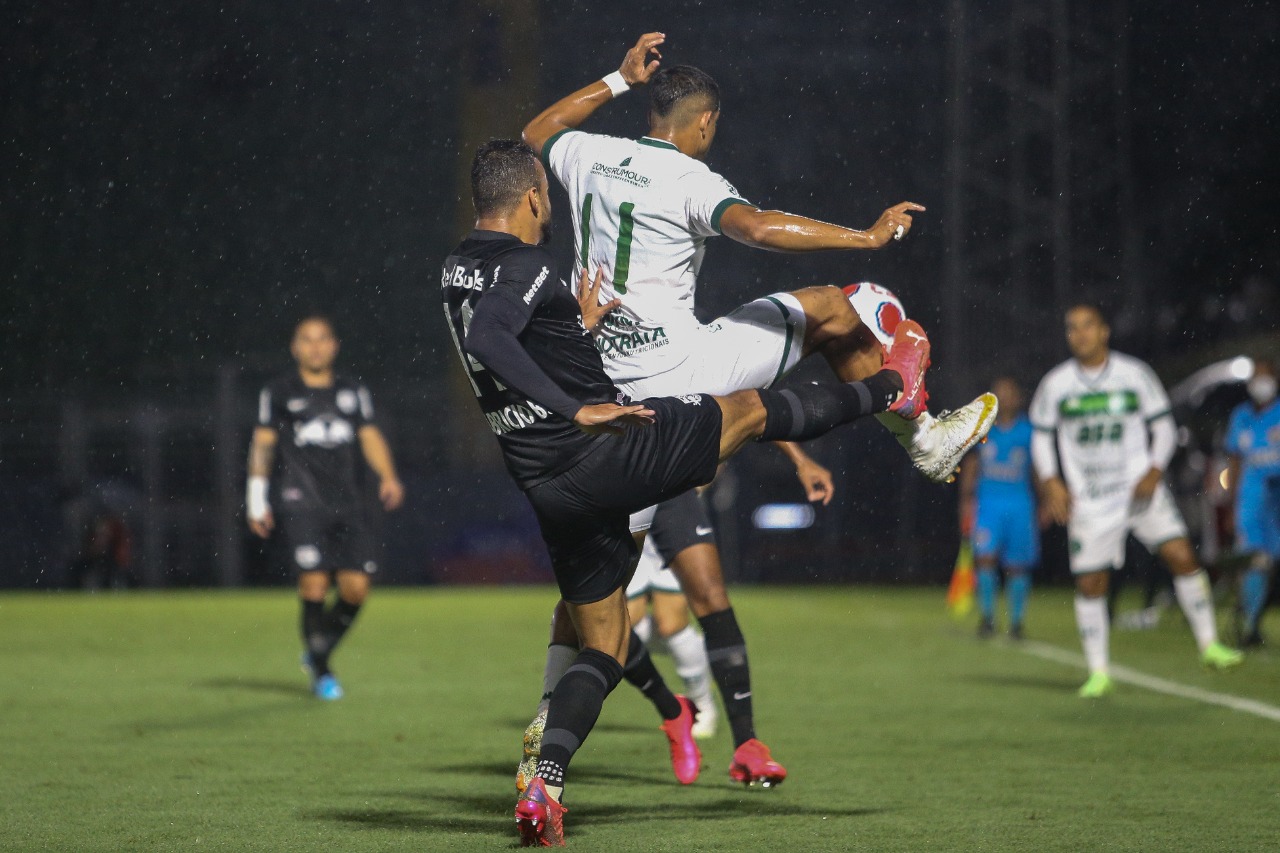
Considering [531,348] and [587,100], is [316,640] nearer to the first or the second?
[587,100]

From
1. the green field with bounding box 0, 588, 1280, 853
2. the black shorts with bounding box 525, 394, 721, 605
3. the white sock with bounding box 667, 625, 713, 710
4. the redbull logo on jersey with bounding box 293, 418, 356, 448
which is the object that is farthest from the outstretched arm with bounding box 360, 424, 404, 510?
the black shorts with bounding box 525, 394, 721, 605

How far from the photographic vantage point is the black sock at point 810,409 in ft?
16.8

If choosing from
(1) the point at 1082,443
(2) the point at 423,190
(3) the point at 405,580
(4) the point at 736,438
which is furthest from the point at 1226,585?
(2) the point at 423,190

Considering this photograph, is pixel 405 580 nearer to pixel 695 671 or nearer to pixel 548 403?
pixel 695 671

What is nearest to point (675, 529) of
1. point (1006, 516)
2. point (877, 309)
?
point (877, 309)

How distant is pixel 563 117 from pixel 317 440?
172 inches

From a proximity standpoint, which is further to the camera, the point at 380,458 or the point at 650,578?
the point at 380,458

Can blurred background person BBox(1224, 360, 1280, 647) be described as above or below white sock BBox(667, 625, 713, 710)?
above

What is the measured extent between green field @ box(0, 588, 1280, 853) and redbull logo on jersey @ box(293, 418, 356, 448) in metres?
1.55

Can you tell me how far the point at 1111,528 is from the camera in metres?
9.71

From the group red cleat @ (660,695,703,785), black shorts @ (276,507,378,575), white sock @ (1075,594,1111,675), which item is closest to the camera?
red cleat @ (660,695,703,785)

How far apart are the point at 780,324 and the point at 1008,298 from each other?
20.6m

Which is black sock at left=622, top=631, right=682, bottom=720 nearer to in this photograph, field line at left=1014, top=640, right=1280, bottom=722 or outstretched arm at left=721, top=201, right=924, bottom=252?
outstretched arm at left=721, top=201, right=924, bottom=252

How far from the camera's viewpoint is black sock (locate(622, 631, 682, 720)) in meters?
6.11
